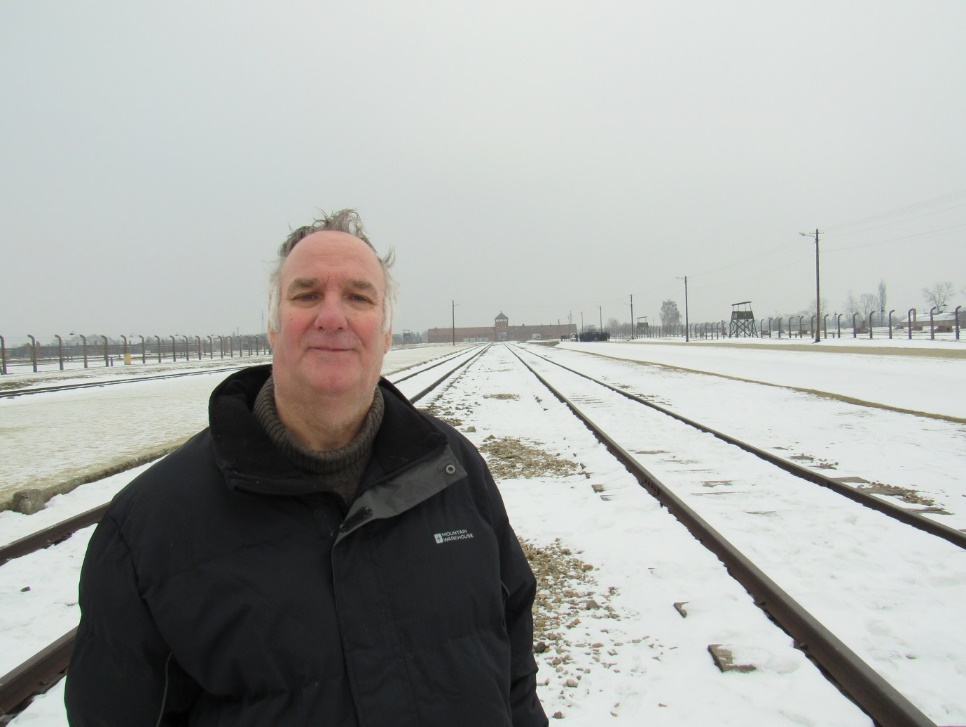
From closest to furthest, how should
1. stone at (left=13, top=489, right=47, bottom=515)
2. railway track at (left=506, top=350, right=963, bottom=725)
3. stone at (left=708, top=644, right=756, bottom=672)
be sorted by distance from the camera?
1. railway track at (left=506, top=350, right=963, bottom=725)
2. stone at (left=708, top=644, right=756, bottom=672)
3. stone at (left=13, top=489, right=47, bottom=515)

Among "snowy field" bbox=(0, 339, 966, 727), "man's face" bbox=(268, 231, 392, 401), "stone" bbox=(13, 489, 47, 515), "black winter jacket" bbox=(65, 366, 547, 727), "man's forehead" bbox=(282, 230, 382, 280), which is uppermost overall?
"man's forehead" bbox=(282, 230, 382, 280)

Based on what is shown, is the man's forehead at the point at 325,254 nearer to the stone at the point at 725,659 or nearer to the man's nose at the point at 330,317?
the man's nose at the point at 330,317

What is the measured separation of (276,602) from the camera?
1465mm

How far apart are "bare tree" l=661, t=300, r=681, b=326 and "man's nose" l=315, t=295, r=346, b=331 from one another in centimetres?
16281

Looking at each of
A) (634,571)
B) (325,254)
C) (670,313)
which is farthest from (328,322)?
(670,313)

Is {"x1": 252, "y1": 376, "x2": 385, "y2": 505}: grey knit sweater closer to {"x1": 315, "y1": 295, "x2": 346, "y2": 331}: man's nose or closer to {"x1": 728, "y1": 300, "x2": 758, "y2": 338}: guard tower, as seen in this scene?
{"x1": 315, "y1": 295, "x2": 346, "y2": 331}: man's nose

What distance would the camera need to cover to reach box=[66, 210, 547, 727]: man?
142 centimetres

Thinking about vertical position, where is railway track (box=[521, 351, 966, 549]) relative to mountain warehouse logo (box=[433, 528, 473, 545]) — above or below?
below

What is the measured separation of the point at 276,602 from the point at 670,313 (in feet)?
541

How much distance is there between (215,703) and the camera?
4.88 ft

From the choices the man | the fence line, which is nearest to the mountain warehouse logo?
the man

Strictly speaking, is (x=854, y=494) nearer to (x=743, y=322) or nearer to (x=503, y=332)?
(x=743, y=322)

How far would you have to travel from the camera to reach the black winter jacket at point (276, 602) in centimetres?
142

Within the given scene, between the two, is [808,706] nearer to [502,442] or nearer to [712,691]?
[712,691]
